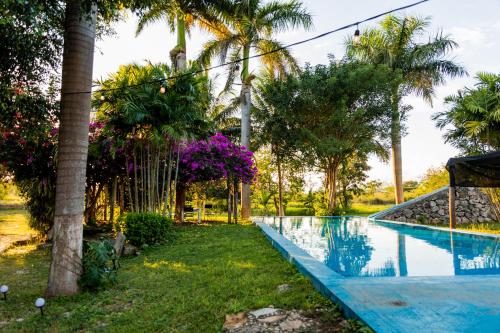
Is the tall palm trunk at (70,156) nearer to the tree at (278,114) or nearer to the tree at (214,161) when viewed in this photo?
the tree at (214,161)

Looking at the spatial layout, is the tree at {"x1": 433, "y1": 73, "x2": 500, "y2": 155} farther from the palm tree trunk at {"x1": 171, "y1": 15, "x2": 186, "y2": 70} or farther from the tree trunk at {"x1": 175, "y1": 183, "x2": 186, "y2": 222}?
the tree trunk at {"x1": 175, "y1": 183, "x2": 186, "y2": 222}

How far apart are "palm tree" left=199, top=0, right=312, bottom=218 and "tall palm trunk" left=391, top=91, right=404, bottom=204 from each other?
5.19 metres

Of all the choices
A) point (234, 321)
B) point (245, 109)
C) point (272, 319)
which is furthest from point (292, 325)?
point (245, 109)

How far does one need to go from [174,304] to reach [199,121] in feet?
21.0

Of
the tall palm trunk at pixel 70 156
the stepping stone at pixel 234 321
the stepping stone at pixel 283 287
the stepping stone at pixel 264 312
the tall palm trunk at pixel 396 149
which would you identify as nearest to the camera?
the stepping stone at pixel 234 321

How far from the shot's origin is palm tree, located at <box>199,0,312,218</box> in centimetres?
1527

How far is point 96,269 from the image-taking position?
15.5 ft

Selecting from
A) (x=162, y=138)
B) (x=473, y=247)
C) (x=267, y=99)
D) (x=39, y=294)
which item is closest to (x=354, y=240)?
(x=473, y=247)

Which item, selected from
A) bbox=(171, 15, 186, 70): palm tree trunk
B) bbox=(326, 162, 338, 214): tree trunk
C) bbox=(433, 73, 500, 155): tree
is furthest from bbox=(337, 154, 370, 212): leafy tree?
bbox=(171, 15, 186, 70): palm tree trunk

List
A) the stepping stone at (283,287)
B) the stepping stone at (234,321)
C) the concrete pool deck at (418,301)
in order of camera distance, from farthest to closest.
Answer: the stepping stone at (283,287) → the stepping stone at (234,321) → the concrete pool deck at (418,301)

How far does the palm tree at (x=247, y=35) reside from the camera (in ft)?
50.1

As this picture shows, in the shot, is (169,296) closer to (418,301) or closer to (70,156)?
(70,156)

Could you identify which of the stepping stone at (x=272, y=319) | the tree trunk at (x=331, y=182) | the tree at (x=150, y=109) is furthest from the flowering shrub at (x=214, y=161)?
the stepping stone at (x=272, y=319)

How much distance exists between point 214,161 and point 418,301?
9.67 m
